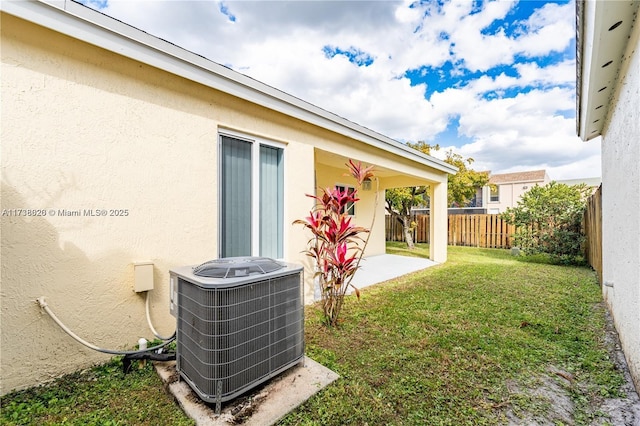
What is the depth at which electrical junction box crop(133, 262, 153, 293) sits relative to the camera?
2.72m

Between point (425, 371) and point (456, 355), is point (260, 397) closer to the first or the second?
point (425, 371)

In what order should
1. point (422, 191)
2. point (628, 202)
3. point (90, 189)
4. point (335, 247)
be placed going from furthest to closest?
1. point (422, 191)
2. point (335, 247)
3. point (628, 202)
4. point (90, 189)

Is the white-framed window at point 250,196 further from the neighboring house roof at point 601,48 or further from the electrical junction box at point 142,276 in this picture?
the neighboring house roof at point 601,48

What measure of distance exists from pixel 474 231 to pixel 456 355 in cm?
1264

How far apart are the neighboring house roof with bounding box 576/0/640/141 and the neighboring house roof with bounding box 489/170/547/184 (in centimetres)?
2858

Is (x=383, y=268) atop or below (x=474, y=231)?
below

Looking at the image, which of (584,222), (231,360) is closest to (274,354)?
(231,360)

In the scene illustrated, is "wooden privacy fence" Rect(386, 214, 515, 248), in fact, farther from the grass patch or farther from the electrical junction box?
the electrical junction box

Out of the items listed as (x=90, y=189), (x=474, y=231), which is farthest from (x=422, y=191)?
(x=90, y=189)

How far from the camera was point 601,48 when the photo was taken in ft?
7.93

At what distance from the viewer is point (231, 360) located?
1973mm

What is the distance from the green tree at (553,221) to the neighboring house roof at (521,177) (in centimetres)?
2030

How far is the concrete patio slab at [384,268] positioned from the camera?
6.61 m

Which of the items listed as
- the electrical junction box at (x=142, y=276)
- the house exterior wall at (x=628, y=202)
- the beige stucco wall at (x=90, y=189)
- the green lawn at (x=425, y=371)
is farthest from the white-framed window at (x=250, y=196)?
the house exterior wall at (x=628, y=202)
